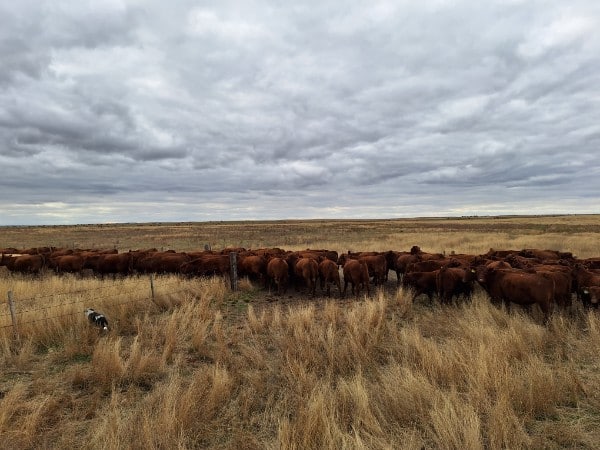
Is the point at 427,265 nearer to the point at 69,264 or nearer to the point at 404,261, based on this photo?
the point at 404,261

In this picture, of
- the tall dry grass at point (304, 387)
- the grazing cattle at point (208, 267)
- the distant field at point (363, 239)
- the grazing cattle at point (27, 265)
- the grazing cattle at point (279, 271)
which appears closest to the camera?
the tall dry grass at point (304, 387)

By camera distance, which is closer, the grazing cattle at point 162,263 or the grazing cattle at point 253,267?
the grazing cattle at point 253,267

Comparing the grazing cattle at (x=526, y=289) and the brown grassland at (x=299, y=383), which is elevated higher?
the grazing cattle at (x=526, y=289)

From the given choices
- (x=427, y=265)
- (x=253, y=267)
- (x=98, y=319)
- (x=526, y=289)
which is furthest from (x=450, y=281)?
(x=98, y=319)

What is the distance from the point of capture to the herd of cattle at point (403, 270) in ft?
32.5

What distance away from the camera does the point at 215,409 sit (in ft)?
17.0

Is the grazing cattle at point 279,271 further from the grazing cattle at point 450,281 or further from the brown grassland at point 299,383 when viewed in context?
the grazing cattle at point 450,281

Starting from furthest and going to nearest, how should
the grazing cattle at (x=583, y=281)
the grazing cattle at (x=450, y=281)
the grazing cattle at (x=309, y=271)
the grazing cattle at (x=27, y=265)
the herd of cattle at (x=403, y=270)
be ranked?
the grazing cattle at (x=27, y=265), the grazing cattle at (x=309, y=271), the grazing cattle at (x=450, y=281), the grazing cattle at (x=583, y=281), the herd of cattle at (x=403, y=270)

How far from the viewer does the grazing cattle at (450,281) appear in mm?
11648

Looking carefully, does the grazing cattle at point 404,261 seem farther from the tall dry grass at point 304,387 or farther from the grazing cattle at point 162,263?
the grazing cattle at point 162,263

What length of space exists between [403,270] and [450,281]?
458cm

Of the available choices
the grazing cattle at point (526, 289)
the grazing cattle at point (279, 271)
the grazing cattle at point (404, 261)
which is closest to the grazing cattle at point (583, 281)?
the grazing cattle at point (526, 289)

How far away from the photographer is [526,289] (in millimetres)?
→ 9391

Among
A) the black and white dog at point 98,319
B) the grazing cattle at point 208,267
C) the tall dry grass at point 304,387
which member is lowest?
the tall dry grass at point 304,387
